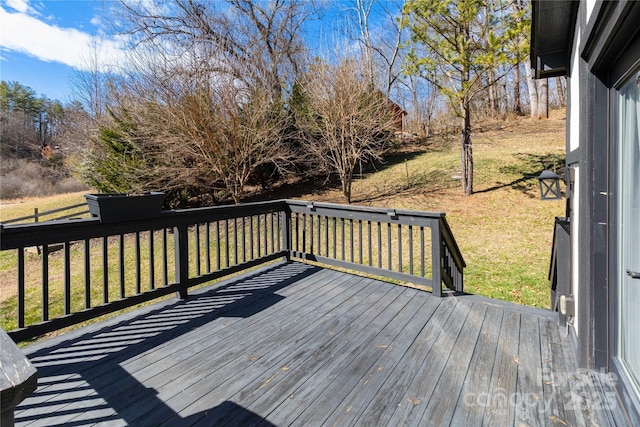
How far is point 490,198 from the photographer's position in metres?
8.73

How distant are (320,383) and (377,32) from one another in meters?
16.5

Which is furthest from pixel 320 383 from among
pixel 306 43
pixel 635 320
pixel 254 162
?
pixel 306 43

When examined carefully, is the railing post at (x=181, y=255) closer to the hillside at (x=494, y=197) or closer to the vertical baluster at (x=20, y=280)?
the vertical baluster at (x=20, y=280)

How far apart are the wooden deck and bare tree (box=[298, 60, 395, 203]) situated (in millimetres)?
6120

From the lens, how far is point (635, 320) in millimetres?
1510

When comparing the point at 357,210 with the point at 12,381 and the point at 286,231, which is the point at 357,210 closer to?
the point at 286,231

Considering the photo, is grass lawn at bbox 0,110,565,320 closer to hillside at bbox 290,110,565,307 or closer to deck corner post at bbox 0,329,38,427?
hillside at bbox 290,110,565,307

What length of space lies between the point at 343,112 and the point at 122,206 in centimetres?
657

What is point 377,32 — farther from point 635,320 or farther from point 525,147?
point 635,320

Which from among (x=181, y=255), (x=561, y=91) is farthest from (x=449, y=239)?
(x=561, y=91)

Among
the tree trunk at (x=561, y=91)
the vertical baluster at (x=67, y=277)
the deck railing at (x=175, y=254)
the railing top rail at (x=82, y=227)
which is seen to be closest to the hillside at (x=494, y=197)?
the deck railing at (x=175, y=254)

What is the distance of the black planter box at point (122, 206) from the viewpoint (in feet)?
8.80

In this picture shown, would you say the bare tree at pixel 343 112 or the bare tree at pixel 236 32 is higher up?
the bare tree at pixel 236 32

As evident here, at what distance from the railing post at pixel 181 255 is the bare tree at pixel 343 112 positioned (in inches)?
239
